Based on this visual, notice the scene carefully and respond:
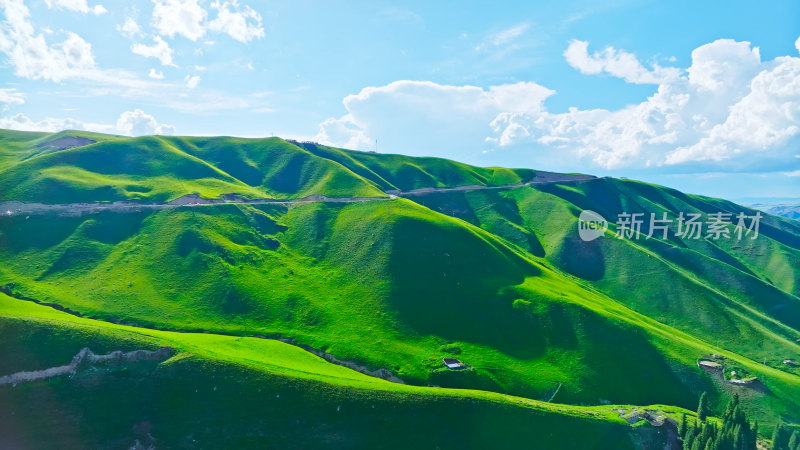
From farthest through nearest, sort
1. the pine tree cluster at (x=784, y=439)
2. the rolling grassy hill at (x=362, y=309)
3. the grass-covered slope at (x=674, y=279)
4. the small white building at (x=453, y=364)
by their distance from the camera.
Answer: the grass-covered slope at (x=674, y=279)
the small white building at (x=453, y=364)
the pine tree cluster at (x=784, y=439)
the rolling grassy hill at (x=362, y=309)

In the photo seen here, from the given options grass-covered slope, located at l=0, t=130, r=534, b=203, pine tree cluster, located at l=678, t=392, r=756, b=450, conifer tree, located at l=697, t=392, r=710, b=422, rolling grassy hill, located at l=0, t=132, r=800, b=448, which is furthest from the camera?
grass-covered slope, located at l=0, t=130, r=534, b=203

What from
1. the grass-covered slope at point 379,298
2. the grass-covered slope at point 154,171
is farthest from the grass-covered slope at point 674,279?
the grass-covered slope at point 154,171

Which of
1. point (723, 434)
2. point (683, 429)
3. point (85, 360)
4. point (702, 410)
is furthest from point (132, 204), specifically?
point (723, 434)

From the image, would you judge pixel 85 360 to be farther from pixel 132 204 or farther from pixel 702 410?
pixel 702 410

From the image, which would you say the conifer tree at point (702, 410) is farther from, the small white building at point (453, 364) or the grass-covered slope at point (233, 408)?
the small white building at point (453, 364)

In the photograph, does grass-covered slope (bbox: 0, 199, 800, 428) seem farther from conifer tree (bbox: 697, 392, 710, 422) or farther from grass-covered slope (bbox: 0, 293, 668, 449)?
grass-covered slope (bbox: 0, 293, 668, 449)

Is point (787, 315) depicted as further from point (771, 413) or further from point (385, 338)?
point (385, 338)

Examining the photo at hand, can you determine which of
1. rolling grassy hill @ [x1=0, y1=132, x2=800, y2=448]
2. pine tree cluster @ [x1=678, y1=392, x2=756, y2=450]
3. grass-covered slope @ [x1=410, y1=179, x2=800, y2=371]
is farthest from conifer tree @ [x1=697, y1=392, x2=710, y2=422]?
grass-covered slope @ [x1=410, y1=179, x2=800, y2=371]
